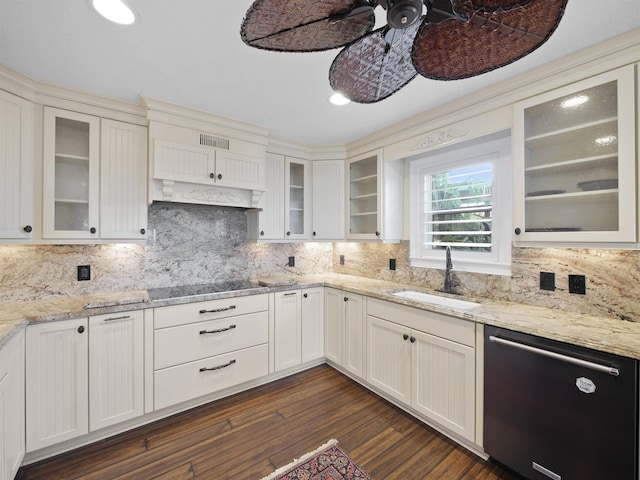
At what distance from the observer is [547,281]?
6.31 ft

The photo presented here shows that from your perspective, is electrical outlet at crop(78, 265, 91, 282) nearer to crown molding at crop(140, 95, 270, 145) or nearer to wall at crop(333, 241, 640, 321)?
crown molding at crop(140, 95, 270, 145)

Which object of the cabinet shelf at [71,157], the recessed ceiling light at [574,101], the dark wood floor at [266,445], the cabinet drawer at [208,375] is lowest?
the dark wood floor at [266,445]

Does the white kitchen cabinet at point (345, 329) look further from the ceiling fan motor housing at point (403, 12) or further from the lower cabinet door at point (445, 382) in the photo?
the ceiling fan motor housing at point (403, 12)

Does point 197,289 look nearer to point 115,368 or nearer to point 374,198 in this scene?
point 115,368

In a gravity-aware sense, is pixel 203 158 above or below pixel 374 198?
above

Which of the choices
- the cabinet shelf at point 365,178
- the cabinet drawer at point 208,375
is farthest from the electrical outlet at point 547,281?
the cabinet drawer at point 208,375

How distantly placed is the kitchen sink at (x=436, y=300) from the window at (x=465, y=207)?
0.34 m

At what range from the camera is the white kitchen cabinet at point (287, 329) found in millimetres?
2725

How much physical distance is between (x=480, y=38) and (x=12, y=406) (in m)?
2.72

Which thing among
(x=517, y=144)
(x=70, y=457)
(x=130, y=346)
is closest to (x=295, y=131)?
(x=517, y=144)

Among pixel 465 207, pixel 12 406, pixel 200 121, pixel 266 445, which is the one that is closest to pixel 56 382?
pixel 12 406

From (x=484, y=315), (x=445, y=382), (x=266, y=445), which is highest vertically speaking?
(x=484, y=315)

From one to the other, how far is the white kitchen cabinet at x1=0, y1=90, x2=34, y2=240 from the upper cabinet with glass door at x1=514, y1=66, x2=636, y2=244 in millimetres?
3180

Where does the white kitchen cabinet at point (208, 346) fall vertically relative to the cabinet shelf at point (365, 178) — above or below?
below
